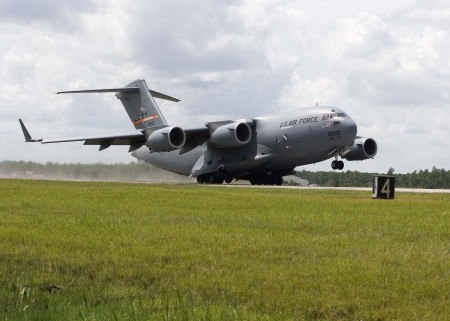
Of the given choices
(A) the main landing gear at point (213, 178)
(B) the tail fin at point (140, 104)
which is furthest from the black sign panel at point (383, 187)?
(B) the tail fin at point (140, 104)

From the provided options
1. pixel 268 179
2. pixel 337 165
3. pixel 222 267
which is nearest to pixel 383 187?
pixel 337 165

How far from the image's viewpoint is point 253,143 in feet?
153

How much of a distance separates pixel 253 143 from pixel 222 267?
3702cm

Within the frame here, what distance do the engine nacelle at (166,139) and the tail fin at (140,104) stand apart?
9.05 metres

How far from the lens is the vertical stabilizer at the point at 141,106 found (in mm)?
54281

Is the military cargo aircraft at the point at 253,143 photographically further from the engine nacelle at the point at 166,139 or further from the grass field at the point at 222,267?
the grass field at the point at 222,267

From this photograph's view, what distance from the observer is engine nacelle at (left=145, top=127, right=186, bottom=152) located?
144ft

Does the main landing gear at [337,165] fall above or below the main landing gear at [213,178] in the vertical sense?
above

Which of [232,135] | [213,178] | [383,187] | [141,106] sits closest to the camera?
[383,187]

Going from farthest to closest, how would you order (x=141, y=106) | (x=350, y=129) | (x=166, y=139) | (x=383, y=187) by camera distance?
(x=141, y=106) → (x=166, y=139) → (x=350, y=129) → (x=383, y=187)

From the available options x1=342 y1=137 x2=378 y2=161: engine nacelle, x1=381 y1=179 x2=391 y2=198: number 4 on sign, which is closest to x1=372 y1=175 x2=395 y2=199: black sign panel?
x1=381 y1=179 x2=391 y2=198: number 4 on sign

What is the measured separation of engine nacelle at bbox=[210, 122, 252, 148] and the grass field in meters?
27.7

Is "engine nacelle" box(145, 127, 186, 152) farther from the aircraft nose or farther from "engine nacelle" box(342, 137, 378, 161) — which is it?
"engine nacelle" box(342, 137, 378, 161)

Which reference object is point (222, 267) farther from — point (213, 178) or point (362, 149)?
point (213, 178)
